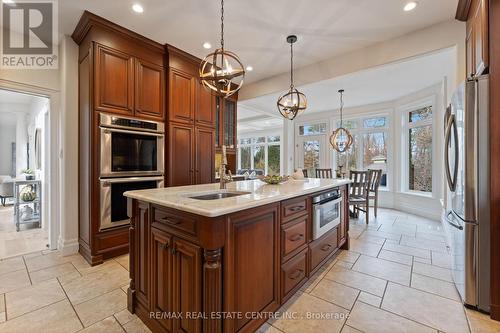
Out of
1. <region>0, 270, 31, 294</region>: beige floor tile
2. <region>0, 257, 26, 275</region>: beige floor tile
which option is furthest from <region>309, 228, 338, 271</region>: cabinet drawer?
<region>0, 257, 26, 275</region>: beige floor tile

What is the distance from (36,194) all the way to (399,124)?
8.27 m

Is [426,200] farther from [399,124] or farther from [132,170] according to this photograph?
[132,170]

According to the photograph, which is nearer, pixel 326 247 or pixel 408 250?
pixel 326 247

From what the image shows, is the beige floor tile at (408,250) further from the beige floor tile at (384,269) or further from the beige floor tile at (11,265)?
the beige floor tile at (11,265)

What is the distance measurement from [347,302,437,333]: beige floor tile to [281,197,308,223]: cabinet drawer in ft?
2.84

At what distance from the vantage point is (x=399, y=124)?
19.2 ft

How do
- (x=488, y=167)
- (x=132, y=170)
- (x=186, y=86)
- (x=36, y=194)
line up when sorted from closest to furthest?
(x=488, y=167)
(x=132, y=170)
(x=186, y=86)
(x=36, y=194)

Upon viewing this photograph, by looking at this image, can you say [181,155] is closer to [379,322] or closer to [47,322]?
[47,322]

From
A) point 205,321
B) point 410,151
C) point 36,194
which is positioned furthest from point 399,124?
point 36,194

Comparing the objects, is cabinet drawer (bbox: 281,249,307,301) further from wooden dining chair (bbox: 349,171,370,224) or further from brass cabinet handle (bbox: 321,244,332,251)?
wooden dining chair (bbox: 349,171,370,224)

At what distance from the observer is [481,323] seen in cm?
168

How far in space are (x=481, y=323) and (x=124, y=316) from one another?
8.81 feet

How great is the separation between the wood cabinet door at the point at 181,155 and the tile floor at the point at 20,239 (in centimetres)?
204

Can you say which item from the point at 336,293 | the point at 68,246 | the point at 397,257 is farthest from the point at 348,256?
the point at 68,246
